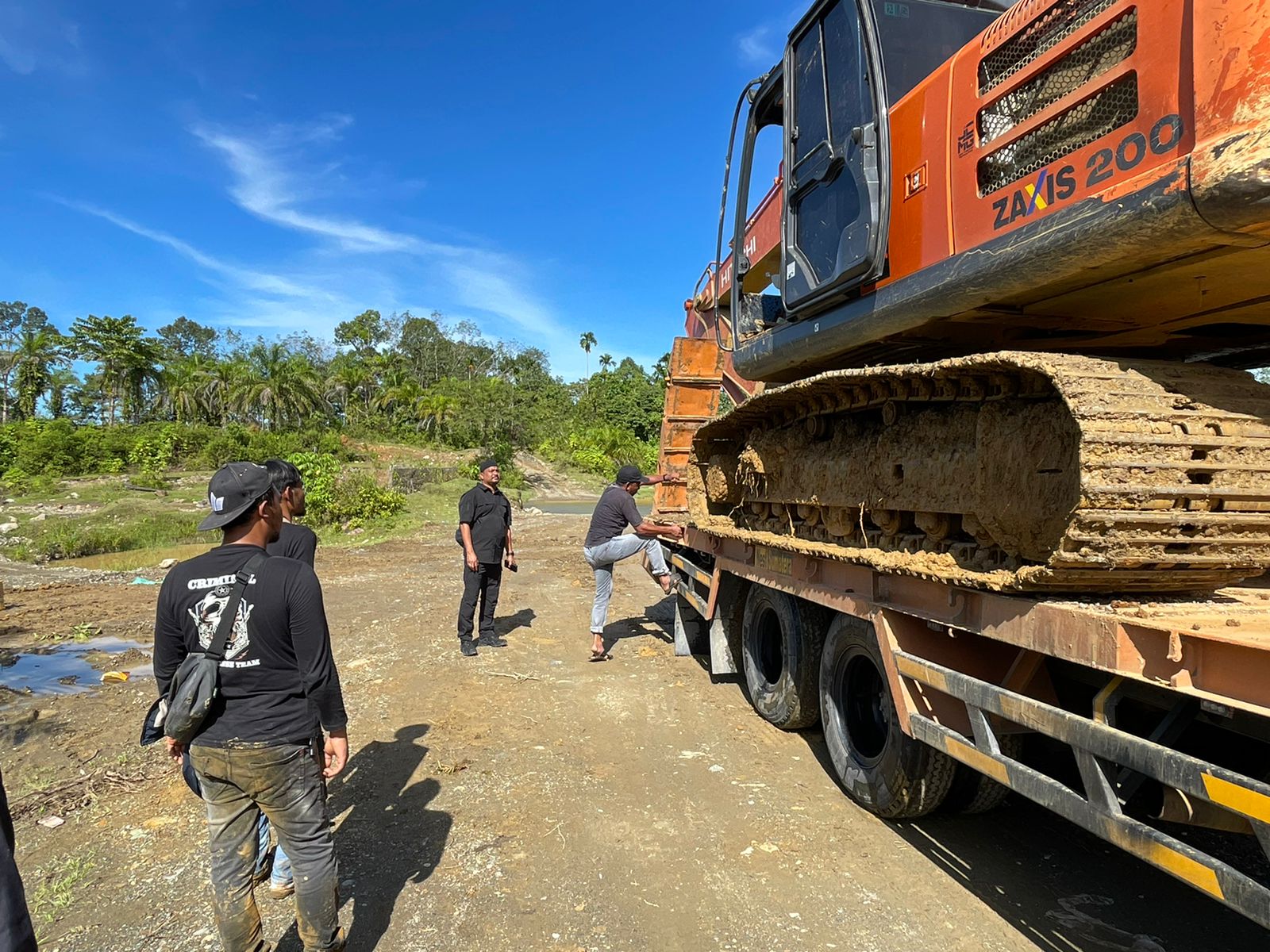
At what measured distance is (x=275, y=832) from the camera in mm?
2477

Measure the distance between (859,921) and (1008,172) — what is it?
2846mm

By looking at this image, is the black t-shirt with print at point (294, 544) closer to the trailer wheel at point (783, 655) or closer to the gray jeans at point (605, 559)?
the trailer wheel at point (783, 655)

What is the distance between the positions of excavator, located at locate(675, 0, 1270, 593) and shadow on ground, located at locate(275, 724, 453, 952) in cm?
237

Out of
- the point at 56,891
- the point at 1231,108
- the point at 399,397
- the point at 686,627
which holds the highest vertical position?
the point at 399,397

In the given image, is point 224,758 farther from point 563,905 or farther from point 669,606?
point 669,606

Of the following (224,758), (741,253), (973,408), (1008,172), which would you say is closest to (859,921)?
(973,408)

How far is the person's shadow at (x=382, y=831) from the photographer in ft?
9.91

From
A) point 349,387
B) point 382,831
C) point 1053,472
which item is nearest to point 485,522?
point 382,831

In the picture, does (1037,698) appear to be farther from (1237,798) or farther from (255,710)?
(255,710)

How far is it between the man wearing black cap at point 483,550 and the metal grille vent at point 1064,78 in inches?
198

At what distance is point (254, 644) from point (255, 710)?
206 mm

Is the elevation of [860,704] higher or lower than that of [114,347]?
lower

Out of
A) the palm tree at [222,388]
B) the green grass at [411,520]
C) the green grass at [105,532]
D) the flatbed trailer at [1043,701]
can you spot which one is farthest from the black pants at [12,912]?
the palm tree at [222,388]

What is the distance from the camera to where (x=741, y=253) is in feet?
16.7
